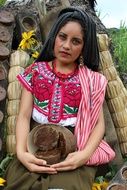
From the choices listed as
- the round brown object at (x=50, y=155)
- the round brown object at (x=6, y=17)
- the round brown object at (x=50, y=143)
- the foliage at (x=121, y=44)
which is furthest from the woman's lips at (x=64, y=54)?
the foliage at (x=121, y=44)

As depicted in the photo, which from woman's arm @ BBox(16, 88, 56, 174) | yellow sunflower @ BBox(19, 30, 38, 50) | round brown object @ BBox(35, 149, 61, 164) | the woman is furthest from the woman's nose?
yellow sunflower @ BBox(19, 30, 38, 50)

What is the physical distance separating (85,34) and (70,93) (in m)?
0.36

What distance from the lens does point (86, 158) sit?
3117mm

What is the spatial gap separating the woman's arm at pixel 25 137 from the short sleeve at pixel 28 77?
3 centimetres

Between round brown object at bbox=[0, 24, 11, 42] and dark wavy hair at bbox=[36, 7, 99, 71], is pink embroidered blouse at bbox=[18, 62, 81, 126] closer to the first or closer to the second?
dark wavy hair at bbox=[36, 7, 99, 71]

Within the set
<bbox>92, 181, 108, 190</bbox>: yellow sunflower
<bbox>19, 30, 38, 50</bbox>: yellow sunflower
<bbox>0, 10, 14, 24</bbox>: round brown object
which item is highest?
<bbox>0, 10, 14, 24</bbox>: round brown object

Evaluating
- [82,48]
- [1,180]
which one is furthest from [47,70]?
[1,180]

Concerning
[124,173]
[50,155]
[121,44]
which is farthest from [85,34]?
[121,44]

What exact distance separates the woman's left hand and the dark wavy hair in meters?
0.62

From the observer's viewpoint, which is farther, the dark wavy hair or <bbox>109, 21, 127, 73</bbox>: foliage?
<bbox>109, 21, 127, 73</bbox>: foliage

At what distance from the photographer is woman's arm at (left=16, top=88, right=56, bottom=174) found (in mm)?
3006

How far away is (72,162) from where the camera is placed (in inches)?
119

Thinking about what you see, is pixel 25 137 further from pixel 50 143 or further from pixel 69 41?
pixel 69 41

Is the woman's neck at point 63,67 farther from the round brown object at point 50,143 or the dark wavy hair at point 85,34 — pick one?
the round brown object at point 50,143
